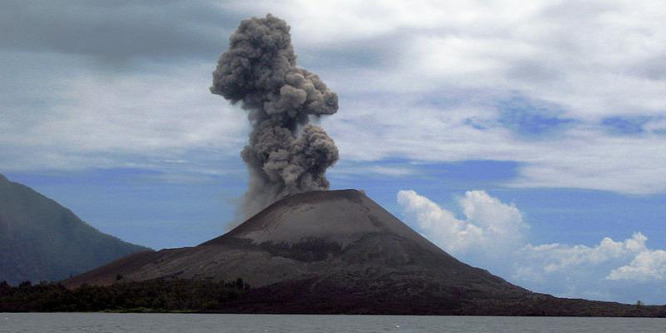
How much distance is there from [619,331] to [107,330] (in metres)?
99.7

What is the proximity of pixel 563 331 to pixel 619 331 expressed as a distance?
15.6m

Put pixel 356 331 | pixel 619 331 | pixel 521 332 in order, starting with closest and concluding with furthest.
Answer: pixel 356 331 → pixel 521 332 → pixel 619 331

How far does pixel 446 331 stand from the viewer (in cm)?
16812

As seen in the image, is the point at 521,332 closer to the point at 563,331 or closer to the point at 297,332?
the point at 563,331

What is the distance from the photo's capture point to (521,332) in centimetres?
17100

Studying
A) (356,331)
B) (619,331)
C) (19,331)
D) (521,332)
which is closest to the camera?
(19,331)

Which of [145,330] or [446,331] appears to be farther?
[446,331]

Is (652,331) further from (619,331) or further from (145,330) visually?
(145,330)

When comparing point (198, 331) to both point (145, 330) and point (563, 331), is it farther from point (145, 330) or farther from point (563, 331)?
point (563, 331)

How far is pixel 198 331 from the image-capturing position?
157875mm

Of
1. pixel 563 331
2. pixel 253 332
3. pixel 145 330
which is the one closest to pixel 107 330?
pixel 145 330

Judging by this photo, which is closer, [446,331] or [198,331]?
[198,331]

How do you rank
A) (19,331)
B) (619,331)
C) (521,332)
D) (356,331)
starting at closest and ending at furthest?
(19,331) < (356,331) < (521,332) < (619,331)

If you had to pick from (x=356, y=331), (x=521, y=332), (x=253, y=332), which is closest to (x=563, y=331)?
(x=521, y=332)
